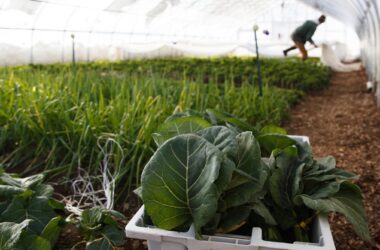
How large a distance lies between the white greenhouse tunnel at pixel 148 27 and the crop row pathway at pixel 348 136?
29.0 inches

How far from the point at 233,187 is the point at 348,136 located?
2442mm

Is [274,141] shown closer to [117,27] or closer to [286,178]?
[286,178]

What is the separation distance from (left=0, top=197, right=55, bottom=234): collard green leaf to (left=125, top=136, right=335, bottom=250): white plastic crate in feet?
1.67

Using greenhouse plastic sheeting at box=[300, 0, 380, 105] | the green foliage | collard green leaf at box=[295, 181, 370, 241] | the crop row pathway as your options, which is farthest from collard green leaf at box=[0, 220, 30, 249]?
greenhouse plastic sheeting at box=[300, 0, 380, 105]

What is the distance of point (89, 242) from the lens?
4.39 ft

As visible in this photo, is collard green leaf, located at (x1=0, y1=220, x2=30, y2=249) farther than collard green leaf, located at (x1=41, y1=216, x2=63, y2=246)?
No

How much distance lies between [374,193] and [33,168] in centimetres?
191

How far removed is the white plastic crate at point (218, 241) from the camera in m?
0.96

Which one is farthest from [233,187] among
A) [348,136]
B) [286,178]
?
[348,136]

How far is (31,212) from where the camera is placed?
142cm

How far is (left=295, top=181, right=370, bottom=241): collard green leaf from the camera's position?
1.08 m

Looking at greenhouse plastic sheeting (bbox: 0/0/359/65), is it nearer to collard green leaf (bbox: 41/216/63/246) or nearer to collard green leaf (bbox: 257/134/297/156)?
collard green leaf (bbox: 41/216/63/246)

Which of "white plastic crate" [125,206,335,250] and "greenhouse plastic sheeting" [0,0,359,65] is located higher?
"greenhouse plastic sheeting" [0,0,359,65]

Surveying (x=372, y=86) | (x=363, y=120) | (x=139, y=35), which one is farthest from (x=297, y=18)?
(x=363, y=120)
